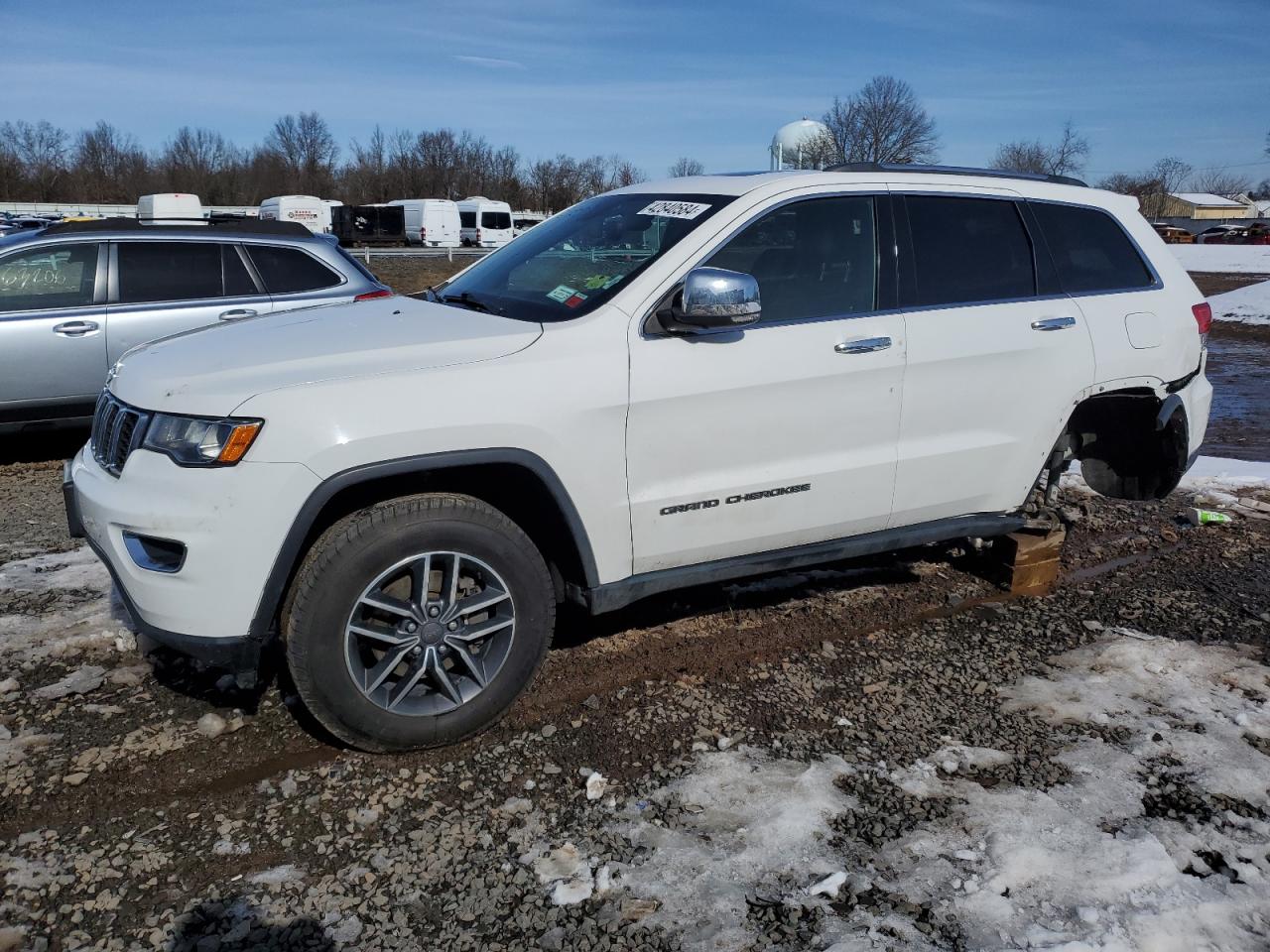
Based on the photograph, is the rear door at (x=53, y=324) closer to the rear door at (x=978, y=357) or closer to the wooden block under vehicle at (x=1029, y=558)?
the rear door at (x=978, y=357)

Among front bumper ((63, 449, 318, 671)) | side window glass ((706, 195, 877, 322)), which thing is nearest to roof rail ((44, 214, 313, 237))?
side window glass ((706, 195, 877, 322))

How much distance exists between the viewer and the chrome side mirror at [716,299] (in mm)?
3320

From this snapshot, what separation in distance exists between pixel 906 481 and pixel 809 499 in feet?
1.66

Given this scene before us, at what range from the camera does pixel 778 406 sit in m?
3.67

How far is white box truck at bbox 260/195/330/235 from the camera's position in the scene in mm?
48209

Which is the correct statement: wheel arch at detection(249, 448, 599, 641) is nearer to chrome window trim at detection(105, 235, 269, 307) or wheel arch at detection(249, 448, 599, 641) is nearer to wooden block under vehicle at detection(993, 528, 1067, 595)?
wooden block under vehicle at detection(993, 528, 1067, 595)

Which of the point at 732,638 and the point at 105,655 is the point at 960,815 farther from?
the point at 105,655

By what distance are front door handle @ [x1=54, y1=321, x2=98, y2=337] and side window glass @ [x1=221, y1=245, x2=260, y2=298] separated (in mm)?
924

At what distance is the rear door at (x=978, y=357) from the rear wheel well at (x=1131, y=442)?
0.44 meters

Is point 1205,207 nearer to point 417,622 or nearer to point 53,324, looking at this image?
point 53,324

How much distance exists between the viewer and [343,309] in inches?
154

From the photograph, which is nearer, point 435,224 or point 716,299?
point 716,299

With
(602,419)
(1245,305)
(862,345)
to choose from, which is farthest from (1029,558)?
(1245,305)

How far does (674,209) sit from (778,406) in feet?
3.02
